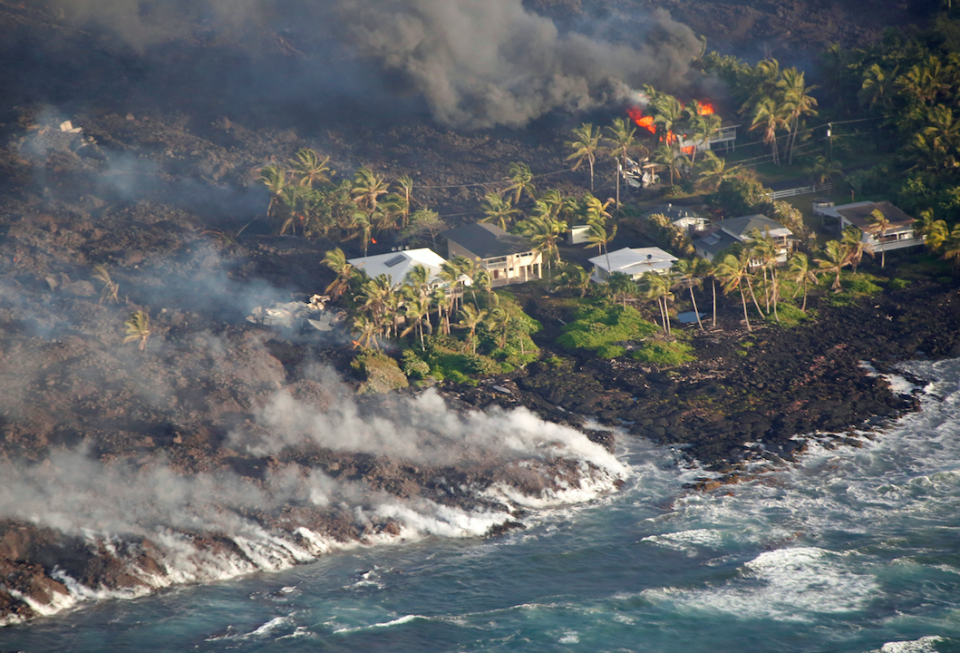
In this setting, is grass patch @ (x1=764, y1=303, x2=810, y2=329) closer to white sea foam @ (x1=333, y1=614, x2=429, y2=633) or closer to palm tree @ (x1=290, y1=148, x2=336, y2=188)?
white sea foam @ (x1=333, y1=614, x2=429, y2=633)

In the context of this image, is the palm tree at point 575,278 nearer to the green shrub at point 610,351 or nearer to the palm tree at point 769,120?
the green shrub at point 610,351

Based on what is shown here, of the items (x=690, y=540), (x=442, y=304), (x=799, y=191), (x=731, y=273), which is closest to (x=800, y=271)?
(x=731, y=273)

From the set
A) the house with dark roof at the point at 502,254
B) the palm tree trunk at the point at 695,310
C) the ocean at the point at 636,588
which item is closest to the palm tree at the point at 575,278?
the house with dark roof at the point at 502,254

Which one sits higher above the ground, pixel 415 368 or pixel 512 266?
pixel 512 266

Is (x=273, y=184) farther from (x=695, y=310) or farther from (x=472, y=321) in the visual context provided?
(x=695, y=310)

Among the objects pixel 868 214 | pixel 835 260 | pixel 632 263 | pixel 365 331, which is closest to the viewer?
pixel 365 331

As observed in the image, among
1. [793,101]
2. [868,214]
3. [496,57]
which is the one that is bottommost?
[868,214]

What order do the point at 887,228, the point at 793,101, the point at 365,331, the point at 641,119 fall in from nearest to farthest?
the point at 365,331 < the point at 887,228 < the point at 793,101 < the point at 641,119
